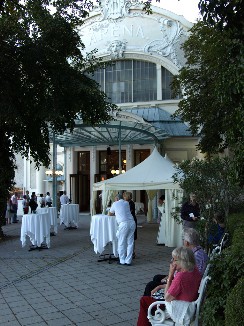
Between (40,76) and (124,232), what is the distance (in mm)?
6657

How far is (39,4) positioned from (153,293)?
10.5m

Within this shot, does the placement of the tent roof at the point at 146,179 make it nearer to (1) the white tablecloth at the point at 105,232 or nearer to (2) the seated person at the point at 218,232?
(1) the white tablecloth at the point at 105,232

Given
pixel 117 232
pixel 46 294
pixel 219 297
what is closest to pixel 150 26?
pixel 117 232

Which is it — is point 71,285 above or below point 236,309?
below

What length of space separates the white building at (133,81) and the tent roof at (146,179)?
440 inches

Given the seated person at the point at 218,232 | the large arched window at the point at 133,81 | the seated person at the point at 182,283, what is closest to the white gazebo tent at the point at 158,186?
the seated person at the point at 218,232

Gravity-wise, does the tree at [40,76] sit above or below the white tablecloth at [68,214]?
above

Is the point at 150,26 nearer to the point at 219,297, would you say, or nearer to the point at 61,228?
the point at 61,228

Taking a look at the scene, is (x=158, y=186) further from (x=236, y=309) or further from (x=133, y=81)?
(x=133, y=81)

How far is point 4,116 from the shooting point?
1316 centimetres

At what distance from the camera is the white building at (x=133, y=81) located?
29.0m

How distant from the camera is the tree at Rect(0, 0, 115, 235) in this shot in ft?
44.9

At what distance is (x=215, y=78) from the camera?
16141 millimetres

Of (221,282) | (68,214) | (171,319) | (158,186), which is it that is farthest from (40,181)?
(221,282)
